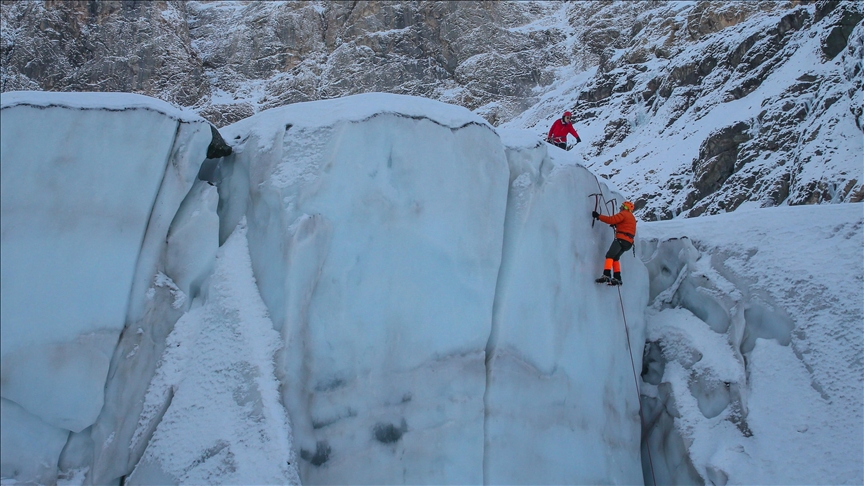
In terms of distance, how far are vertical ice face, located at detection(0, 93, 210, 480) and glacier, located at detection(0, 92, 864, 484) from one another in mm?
16

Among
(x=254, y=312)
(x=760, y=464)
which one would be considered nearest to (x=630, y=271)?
(x=760, y=464)

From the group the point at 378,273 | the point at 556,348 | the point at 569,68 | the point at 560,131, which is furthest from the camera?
the point at 569,68

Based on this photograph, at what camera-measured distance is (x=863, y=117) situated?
15250mm

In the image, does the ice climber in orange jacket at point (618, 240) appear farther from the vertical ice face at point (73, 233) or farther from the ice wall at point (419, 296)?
the vertical ice face at point (73, 233)

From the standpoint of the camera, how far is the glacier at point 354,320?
195 inches

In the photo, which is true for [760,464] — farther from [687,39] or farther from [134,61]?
[134,61]

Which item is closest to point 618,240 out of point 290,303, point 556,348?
point 556,348

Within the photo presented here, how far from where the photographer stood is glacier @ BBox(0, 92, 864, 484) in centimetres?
496

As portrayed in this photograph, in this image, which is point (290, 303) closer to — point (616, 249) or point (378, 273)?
point (378, 273)

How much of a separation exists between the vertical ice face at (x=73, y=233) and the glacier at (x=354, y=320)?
2 centimetres

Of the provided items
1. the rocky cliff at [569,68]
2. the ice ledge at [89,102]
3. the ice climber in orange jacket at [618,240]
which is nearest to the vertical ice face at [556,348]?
the ice climber in orange jacket at [618,240]

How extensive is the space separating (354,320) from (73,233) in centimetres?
218

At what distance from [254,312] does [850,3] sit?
2120 centimetres

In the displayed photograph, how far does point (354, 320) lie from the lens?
17.6 feet
